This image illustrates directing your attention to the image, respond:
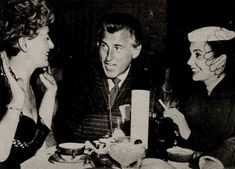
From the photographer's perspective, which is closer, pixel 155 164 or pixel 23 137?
pixel 155 164

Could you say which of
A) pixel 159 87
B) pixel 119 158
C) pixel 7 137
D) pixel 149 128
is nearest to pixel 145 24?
pixel 159 87

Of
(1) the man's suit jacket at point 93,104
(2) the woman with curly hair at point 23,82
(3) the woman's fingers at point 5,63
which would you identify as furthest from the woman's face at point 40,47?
(1) the man's suit jacket at point 93,104

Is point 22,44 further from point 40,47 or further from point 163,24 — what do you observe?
point 163,24

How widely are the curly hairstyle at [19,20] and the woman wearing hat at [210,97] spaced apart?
2.95 ft

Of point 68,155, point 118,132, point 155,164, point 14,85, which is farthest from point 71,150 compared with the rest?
point 14,85

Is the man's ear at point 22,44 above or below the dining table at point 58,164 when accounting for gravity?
above

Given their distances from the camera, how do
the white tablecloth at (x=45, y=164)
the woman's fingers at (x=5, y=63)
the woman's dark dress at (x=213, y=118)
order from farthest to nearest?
the woman's fingers at (x=5, y=63) < the woman's dark dress at (x=213, y=118) < the white tablecloth at (x=45, y=164)

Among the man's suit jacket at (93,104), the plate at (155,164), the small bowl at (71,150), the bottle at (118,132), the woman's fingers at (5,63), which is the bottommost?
the plate at (155,164)

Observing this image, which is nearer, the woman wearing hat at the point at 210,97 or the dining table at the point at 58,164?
the dining table at the point at 58,164

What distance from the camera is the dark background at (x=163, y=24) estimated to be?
192 cm

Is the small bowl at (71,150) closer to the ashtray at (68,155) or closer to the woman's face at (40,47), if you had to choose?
the ashtray at (68,155)

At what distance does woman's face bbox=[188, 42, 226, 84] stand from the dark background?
0.04m

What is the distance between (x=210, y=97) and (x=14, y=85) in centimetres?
116

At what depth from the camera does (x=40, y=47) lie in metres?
2.02
